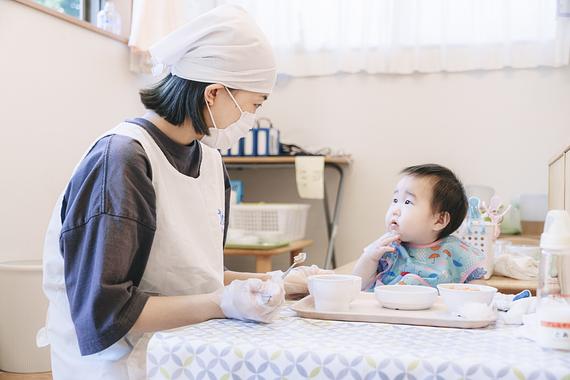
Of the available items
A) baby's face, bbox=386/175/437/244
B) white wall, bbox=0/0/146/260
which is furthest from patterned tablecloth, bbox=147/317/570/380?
white wall, bbox=0/0/146/260

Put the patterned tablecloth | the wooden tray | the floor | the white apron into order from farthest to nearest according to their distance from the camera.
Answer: the floor < the white apron < the wooden tray < the patterned tablecloth

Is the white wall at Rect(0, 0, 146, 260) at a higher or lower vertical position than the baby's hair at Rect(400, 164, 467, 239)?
higher

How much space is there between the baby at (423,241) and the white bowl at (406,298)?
1.60 ft

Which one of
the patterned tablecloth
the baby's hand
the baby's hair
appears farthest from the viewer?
the baby's hair

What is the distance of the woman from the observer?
1.07 m

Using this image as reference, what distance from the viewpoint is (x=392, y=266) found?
1645mm

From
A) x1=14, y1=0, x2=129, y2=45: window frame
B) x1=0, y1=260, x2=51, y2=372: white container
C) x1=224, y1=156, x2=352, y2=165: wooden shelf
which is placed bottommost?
x1=0, y1=260, x2=51, y2=372: white container

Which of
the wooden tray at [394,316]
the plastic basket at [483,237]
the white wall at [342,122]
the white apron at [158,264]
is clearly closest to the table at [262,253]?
the white wall at [342,122]

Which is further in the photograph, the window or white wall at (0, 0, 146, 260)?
the window

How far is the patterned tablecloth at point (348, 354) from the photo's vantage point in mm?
762

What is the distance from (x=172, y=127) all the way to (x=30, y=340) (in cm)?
152

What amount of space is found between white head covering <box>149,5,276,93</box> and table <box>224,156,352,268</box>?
207 centimetres

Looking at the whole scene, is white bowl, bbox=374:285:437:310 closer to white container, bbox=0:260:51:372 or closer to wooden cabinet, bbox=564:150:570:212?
wooden cabinet, bbox=564:150:570:212

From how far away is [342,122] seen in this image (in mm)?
3832
